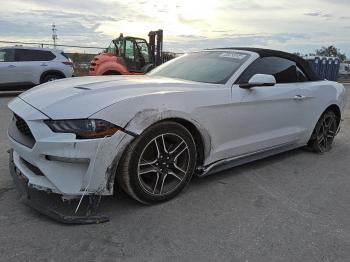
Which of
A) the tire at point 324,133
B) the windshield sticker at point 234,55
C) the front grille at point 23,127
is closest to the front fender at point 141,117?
the front grille at point 23,127

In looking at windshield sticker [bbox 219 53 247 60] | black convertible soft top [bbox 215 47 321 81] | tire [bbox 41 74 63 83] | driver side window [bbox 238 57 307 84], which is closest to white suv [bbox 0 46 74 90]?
tire [bbox 41 74 63 83]

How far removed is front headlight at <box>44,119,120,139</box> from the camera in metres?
3.44

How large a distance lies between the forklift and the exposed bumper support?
11365mm

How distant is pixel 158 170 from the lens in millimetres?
4008

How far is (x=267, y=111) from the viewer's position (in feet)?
16.5

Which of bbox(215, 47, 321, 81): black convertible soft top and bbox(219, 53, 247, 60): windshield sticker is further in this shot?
bbox(215, 47, 321, 81): black convertible soft top

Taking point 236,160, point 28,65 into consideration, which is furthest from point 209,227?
point 28,65

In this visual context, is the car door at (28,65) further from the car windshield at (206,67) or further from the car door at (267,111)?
the car door at (267,111)

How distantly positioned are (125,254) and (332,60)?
2564cm

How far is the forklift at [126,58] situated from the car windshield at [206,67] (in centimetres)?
967

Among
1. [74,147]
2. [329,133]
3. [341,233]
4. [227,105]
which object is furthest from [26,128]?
[329,133]

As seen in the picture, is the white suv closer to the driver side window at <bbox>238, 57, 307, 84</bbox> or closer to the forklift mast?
the forklift mast

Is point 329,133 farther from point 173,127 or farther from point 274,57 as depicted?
point 173,127

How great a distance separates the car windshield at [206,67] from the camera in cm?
480
